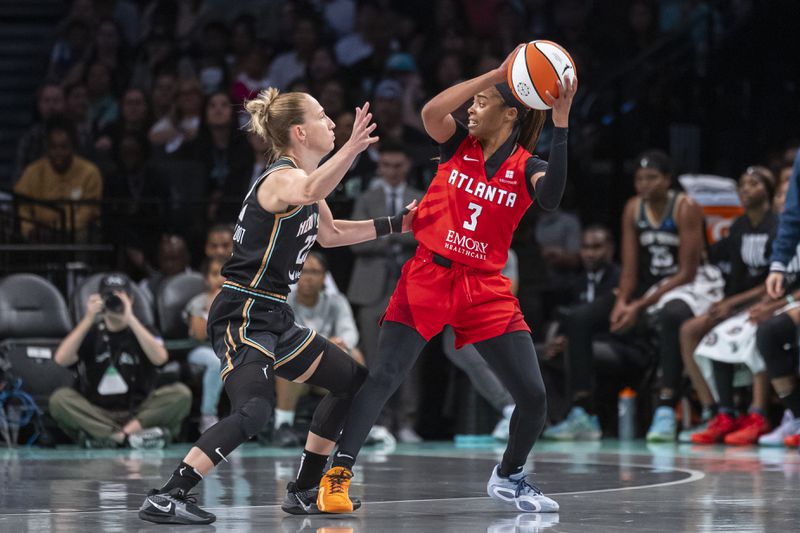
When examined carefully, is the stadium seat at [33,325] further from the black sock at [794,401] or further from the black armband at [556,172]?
the black armband at [556,172]

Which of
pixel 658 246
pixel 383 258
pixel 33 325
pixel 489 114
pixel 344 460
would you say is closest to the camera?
pixel 344 460

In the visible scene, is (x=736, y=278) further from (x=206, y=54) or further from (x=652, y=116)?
(x=206, y=54)

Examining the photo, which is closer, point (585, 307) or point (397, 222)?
point (397, 222)

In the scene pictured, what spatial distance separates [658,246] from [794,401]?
1721 millimetres

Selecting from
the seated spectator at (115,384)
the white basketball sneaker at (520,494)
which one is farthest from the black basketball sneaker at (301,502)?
the seated spectator at (115,384)

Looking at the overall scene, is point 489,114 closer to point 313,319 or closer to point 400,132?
point 313,319

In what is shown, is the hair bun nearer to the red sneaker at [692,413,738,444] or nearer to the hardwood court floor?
the hardwood court floor

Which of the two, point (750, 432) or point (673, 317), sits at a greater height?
point (673, 317)

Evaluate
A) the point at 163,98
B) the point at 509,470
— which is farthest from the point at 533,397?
the point at 163,98

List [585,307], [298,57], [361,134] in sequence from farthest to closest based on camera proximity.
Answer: [298,57] < [585,307] < [361,134]

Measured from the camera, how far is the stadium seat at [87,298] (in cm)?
991

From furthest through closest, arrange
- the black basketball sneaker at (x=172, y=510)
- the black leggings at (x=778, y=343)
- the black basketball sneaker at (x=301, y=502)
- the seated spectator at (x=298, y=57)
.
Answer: the seated spectator at (x=298, y=57)
the black leggings at (x=778, y=343)
the black basketball sneaker at (x=301, y=502)
the black basketball sneaker at (x=172, y=510)

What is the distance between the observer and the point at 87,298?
1016 centimetres

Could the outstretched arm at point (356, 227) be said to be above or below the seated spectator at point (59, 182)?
below
